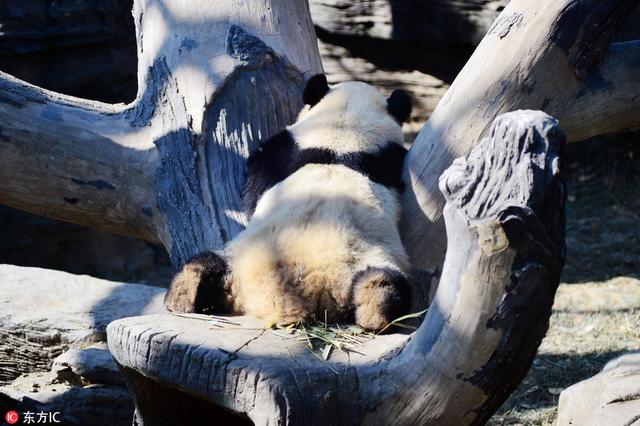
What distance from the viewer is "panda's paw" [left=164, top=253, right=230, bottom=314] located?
8.99ft

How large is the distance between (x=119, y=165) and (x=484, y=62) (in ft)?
5.30

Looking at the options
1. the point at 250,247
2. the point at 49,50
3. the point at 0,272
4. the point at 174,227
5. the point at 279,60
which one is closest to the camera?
the point at 250,247

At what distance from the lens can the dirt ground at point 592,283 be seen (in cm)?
425

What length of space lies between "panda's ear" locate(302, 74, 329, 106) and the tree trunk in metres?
0.15

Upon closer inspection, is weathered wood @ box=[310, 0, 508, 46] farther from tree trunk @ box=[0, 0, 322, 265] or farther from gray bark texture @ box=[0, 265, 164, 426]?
gray bark texture @ box=[0, 265, 164, 426]


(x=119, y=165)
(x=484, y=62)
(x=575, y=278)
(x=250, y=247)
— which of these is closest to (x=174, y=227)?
(x=119, y=165)

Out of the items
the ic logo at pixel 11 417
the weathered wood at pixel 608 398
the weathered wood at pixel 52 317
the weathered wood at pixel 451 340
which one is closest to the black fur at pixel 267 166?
the weathered wood at pixel 451 340

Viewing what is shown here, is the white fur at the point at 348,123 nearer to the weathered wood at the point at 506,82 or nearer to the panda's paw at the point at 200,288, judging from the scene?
the weathered wood at the point at 506,82

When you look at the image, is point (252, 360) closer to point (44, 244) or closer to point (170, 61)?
point (170, 61)

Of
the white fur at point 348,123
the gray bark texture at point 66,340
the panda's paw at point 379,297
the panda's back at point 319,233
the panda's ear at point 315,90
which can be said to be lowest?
the gray bark texture at point 66,340

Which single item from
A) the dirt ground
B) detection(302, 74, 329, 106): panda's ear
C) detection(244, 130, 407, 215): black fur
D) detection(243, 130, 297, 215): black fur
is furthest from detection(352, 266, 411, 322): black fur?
the dirt ground

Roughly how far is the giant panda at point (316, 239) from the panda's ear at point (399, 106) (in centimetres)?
23

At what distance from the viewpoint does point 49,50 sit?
20.5 ft

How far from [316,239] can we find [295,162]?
0.48m
